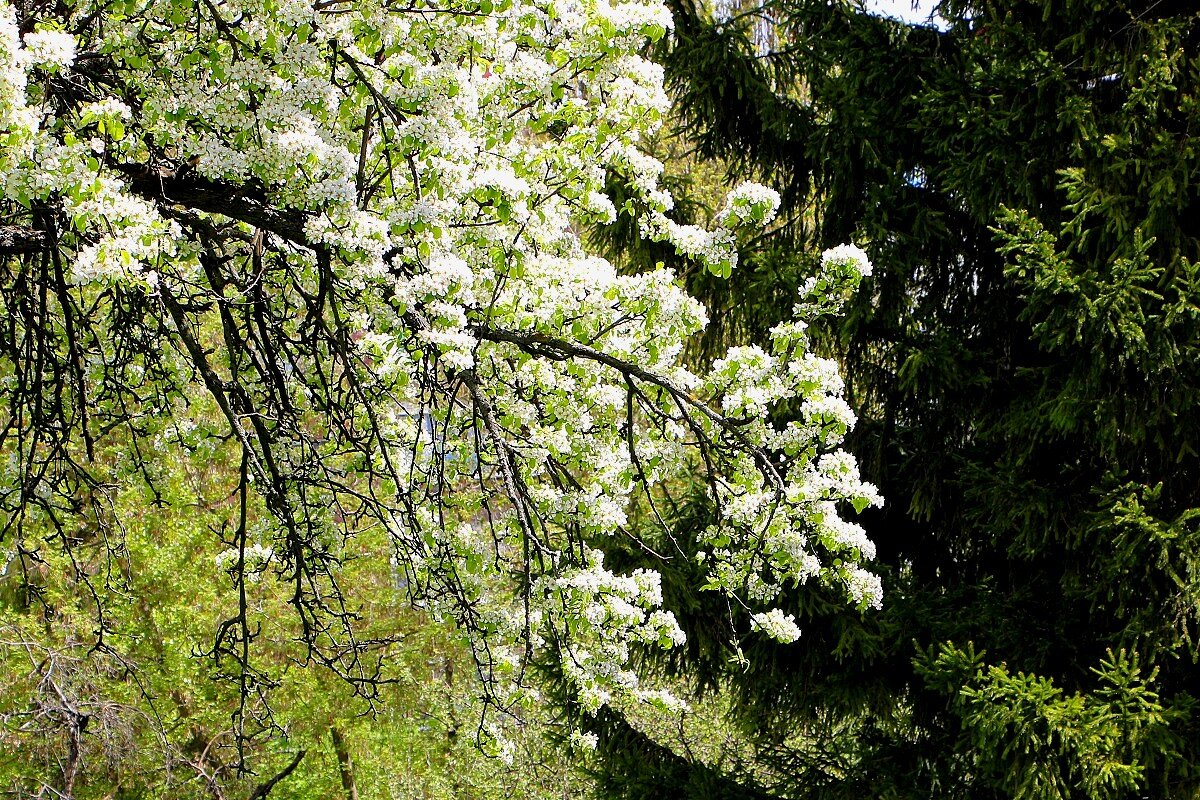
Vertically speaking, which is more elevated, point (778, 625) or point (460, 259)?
point (460, 259)

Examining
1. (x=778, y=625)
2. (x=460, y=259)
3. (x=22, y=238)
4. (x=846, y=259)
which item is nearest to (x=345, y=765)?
(x=778, y=625)

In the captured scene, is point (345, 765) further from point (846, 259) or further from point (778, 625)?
point (846, 259)

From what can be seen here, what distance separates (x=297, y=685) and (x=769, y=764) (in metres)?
6.31

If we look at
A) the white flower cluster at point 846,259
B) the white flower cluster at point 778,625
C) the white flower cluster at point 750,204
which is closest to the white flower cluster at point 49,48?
the white flower cluster at point 750,204

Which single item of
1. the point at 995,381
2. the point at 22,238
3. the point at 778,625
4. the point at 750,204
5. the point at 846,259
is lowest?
the point at 778,625

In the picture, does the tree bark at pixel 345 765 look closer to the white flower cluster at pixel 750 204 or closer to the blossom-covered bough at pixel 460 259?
the blossom-covered bough at pixel 460 259

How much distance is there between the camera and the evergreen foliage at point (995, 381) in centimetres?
453

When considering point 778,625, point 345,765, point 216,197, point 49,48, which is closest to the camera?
point 49,48

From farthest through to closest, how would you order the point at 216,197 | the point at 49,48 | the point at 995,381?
1. the point at 995,381
2. the point at 216,197
3. the point at 49,48

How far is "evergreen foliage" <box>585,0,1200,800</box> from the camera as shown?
14.9 feet

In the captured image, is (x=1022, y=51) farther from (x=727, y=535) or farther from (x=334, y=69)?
(x=334, y=69)

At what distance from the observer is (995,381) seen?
Result: 213 inches

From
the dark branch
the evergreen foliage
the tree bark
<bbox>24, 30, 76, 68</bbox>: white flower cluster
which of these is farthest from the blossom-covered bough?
the tree bark

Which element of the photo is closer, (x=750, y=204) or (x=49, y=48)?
(x=49, y=48)
